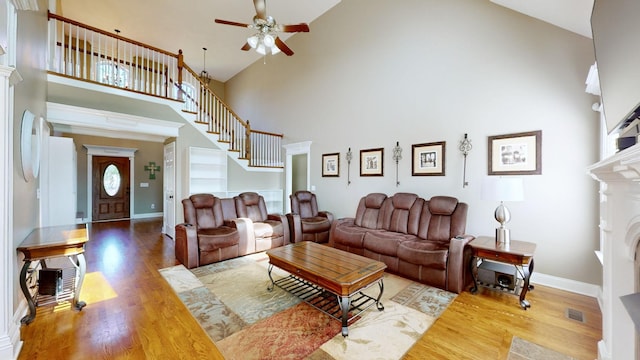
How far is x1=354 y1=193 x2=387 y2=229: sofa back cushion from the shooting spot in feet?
13.6

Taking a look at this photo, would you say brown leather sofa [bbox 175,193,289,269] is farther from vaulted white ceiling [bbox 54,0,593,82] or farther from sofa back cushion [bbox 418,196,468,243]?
vaulted white ceiling [bbox 54,0,593,82]

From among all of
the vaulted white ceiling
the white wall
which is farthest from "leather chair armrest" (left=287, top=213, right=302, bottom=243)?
the vaulted white ceiling

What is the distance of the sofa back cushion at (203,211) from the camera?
4.11m

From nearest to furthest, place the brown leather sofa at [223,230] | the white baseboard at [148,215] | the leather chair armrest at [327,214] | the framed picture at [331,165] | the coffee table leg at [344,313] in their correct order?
the coffee table leg at [344,313]
the brown leather sofa at [223,230]
the leather chair armrest at [327,214]
the framed picture at [331,165]
the white baseboard at [148,215]

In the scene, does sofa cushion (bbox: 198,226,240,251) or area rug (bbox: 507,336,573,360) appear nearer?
area rug (bbox: 507,336,573,360)

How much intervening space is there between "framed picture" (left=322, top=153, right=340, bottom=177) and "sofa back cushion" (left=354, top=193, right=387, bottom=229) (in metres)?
1.27

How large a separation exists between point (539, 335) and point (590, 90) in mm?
Result: 2572

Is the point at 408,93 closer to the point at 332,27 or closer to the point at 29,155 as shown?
the point at 332,27

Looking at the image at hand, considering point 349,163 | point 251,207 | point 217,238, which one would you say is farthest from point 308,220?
point 217,238

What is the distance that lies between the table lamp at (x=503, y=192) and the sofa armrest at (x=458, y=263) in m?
0.39

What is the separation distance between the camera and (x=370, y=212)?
4266 millimetres

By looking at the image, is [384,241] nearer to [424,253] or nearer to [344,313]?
[424,253]

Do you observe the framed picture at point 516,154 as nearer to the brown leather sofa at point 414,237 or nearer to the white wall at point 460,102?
the white wall at point 460,102

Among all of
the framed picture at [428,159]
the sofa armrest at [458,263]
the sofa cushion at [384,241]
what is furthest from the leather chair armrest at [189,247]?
the framed picture at [428,159]
